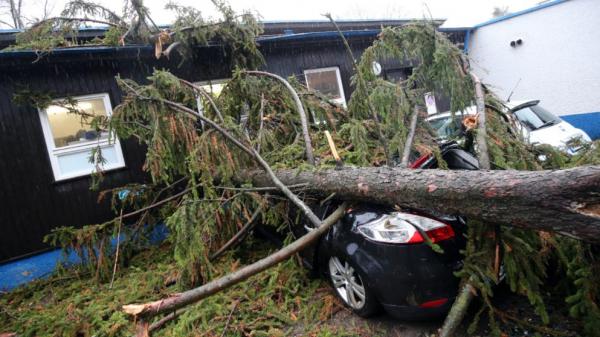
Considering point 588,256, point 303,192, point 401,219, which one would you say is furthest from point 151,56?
point 588,256

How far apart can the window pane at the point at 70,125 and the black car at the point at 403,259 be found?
5.47 m

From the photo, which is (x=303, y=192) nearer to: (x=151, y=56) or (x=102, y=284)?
(x=102, y=284)

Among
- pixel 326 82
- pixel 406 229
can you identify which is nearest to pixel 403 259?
pixel 406 229

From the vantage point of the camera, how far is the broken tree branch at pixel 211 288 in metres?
1.95

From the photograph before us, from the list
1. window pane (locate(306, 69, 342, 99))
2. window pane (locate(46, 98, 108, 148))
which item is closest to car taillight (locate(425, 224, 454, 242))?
window pane (locate(46, 98, 108, 148))

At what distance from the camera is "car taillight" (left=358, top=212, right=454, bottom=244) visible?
2.57 m

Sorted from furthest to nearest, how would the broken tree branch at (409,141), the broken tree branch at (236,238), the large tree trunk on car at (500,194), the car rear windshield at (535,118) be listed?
the car rear windshield at (535,118) → the broken tree branch at (236,238) → the broken tree branch at (409,141) → the large tree trunk on car at (500,194)

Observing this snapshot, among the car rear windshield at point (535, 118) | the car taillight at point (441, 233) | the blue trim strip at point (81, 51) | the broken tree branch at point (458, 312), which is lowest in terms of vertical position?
the broken tree branch at point (458, 312)

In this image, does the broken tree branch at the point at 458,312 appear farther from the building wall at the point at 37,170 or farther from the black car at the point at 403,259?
the building wall at the point at 37,170

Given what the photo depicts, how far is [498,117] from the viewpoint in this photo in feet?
13.0

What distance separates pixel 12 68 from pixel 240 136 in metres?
4.55

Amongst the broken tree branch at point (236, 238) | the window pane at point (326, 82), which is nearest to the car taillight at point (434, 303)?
the broken tree branch at point (236, 238)

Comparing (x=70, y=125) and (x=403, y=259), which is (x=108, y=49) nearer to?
(x=70, y=125)

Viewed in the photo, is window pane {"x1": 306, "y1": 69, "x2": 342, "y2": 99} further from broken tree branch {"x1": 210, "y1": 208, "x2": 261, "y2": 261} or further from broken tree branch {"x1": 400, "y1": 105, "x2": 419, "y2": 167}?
broken tree branch {"x1": 210, "y1": 208, "x2": 261, "y2": 261}
